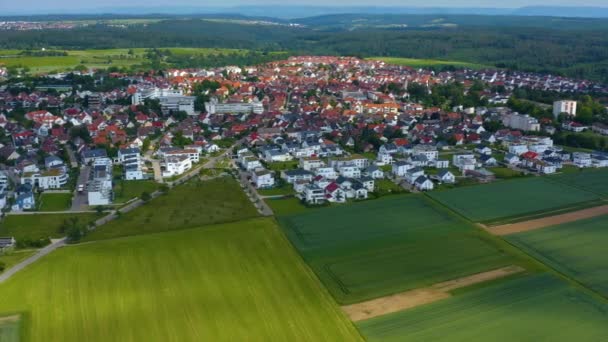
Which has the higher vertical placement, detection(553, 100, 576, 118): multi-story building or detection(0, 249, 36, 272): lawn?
A: detection(553, 100, 576, 118): multi-story building

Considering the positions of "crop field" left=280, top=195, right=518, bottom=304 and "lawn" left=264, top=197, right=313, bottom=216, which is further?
"lawn" left=264, top=197, right=313, bottom=216

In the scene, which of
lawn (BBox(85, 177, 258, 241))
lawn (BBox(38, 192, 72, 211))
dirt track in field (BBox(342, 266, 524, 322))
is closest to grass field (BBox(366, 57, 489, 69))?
lawn (BBox(85, 177, 258, 241))

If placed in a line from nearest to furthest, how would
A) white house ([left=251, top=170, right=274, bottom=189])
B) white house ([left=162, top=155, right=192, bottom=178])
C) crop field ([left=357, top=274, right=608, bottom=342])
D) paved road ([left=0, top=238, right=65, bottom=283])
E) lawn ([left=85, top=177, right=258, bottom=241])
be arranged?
1. crop field ([left=357, top=274, right=608, bottom=342])
2. paved road ([left=0, top=238, right=65, bottom=283])
3. lawn ([left=85, top=177, right=258, bottom=241])
4. white house ([left=251, top=170, right=274, bottom=189])
5. white house ([left=162, top=155, right=192, bottom=178])

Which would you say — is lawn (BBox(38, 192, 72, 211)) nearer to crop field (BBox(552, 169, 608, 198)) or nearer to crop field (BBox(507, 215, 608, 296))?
crop field (BBox(507, 215, 608, 296))

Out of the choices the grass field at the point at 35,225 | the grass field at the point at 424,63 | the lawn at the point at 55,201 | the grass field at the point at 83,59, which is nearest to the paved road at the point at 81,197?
the lawn at the point at 55,201

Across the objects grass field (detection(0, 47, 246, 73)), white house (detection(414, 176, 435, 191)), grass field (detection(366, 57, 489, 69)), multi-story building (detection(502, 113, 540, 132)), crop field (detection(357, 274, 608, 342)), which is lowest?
crop field (detection(357, 274, 608, 342))

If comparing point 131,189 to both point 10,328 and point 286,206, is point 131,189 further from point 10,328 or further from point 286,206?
point 10,328
